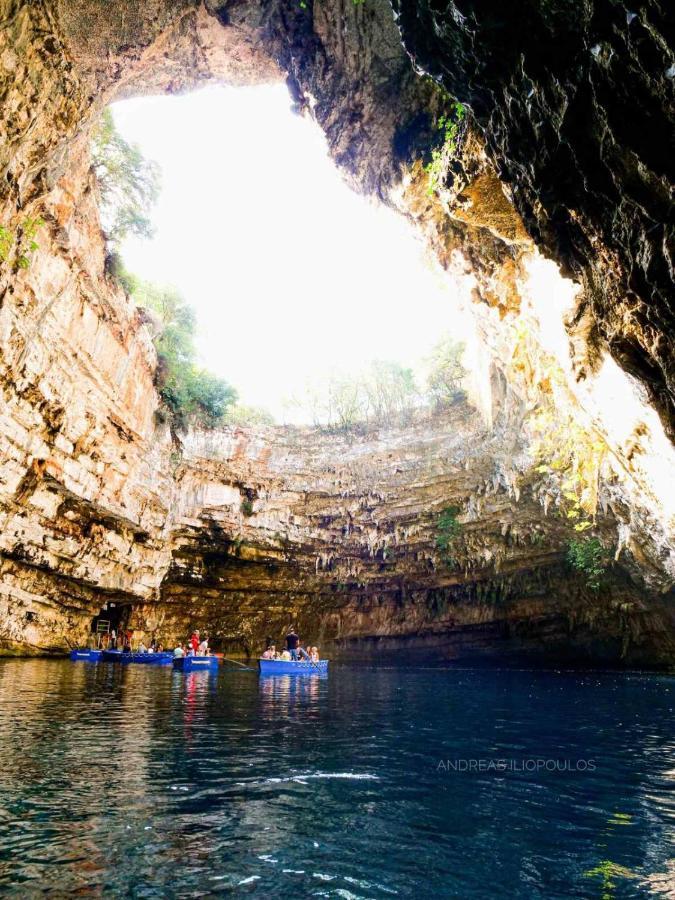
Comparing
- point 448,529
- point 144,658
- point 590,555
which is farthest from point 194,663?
point 590,555

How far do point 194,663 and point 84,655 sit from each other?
678 centimetres

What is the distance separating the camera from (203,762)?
18.1 ft

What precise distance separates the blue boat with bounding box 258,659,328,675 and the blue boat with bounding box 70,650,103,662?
9094mm

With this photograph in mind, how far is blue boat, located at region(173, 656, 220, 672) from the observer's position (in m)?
19.3

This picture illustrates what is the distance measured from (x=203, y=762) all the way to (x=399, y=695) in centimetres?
879

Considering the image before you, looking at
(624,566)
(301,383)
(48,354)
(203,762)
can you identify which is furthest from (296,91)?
(624,566)

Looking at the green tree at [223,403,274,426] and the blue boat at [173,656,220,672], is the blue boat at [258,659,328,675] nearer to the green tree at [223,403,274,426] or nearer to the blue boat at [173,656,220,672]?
the blue boat at [173,656,220,672]

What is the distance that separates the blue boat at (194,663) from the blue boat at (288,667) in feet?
7.71

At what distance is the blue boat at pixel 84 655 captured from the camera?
22703mm

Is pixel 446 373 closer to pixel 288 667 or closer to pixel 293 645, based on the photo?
pixel 293 645

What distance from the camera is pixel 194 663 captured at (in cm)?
1953

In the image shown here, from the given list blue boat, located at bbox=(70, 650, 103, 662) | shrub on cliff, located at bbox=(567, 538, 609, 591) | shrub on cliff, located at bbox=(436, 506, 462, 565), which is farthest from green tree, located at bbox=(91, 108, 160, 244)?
shrub on cliff, located at bbox=(567, 538, 609, 591)

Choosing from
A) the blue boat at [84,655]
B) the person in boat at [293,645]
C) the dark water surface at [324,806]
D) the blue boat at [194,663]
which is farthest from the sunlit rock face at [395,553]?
the dark water surface at [324,806]

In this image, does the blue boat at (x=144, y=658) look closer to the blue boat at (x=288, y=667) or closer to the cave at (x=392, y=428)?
the cave at (x=392, y=428)
